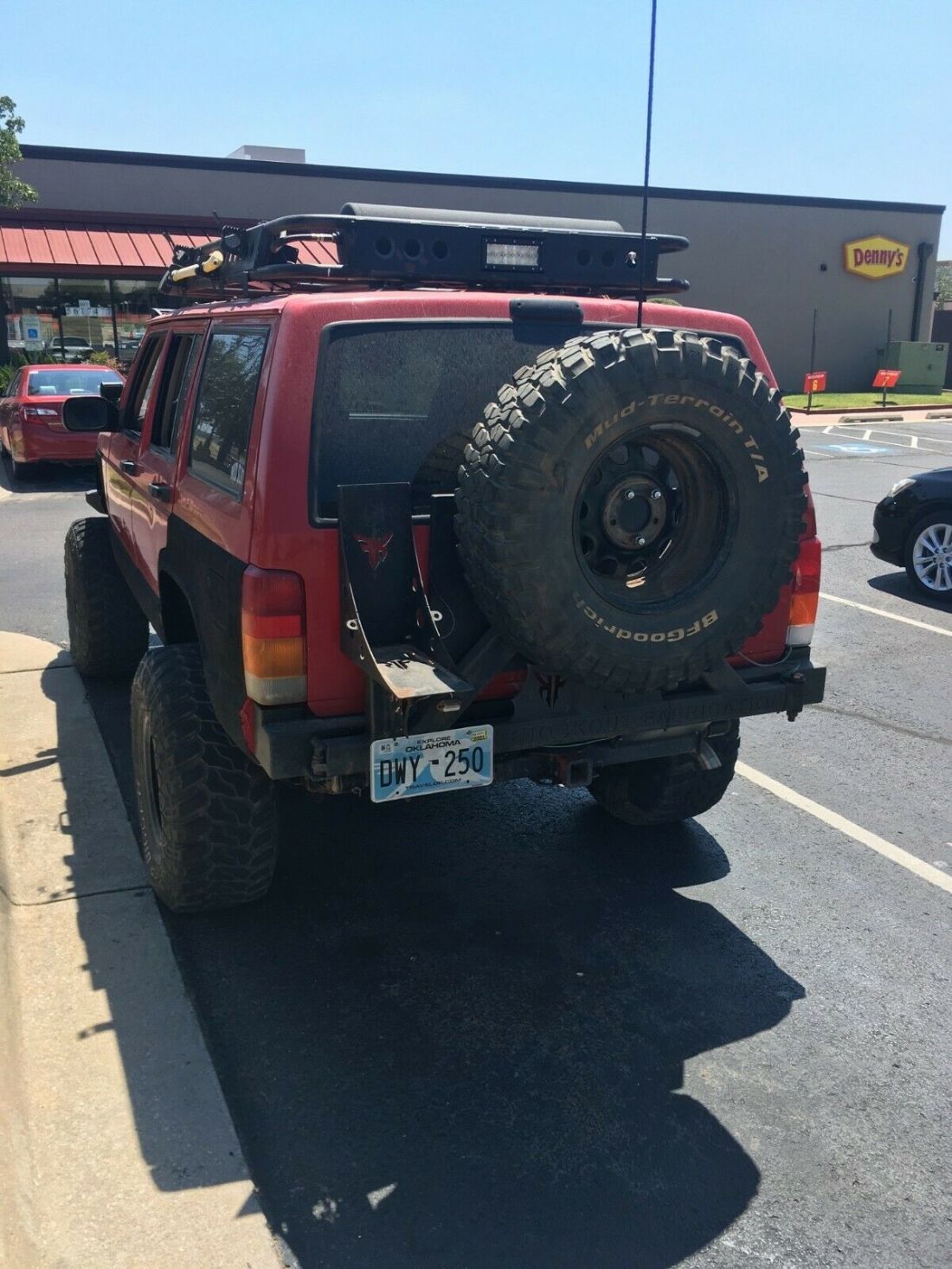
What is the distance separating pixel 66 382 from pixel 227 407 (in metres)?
11.9

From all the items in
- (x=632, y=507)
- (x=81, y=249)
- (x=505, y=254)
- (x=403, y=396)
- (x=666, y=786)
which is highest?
(x=81, y=249)

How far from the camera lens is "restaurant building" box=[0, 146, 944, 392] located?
887 inches

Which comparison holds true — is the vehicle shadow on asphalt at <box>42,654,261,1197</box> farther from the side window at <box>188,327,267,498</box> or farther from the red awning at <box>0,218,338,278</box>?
the red awning at <box>0,218,338,278</box>

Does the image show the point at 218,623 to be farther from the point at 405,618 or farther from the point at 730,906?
the point at 730,906

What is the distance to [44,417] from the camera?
44.4ft

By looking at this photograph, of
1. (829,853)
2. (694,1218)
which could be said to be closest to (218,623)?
(694,1218)

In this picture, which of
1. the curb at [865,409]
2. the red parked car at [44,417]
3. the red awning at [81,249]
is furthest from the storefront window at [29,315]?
the curb at [865,409]

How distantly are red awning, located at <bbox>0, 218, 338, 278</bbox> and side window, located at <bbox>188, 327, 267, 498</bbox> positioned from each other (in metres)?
18.8

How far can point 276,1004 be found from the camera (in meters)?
3.39

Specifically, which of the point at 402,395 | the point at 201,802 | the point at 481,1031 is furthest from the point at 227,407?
the point at 481,1031

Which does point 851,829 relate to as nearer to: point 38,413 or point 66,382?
point 38,413

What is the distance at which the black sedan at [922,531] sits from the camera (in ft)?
28.4

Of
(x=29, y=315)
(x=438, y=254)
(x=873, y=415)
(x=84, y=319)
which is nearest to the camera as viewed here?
(x=438, y=254)

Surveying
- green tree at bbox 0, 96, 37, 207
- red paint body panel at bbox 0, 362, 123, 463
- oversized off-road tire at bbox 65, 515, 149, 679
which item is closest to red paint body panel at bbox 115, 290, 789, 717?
oversized off-road tire at bbox 65, 515, 149, 679
